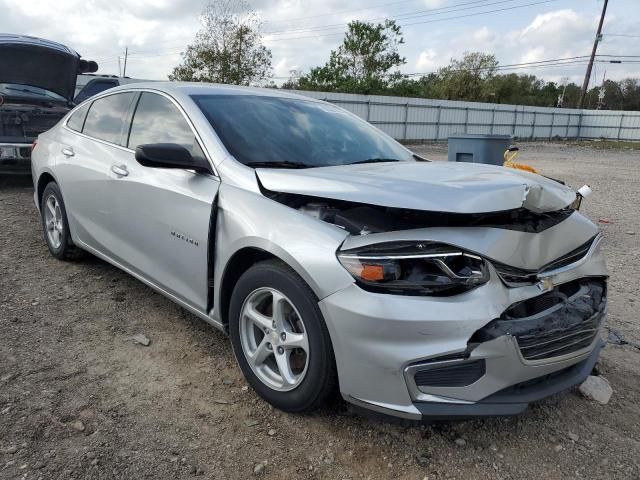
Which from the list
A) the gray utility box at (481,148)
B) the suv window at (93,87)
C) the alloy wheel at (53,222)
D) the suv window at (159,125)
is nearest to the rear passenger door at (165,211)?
the suv window at (159,125)

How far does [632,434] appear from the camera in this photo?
2.55m

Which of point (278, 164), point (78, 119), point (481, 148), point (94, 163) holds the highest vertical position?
point (78, 119)

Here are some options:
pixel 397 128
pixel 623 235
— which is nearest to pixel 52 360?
pixel 623 235

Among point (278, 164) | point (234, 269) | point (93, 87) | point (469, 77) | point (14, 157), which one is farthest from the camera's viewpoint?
point (469, 77)

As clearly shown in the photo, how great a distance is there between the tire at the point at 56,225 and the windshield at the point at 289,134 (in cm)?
199

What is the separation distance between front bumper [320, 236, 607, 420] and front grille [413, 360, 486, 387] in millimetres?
15

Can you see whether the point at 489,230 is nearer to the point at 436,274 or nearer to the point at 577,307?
the point at 436,274

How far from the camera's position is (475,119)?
32.8m

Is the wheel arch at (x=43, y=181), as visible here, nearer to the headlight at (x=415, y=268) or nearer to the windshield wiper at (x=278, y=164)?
the windshield wiper at (x=278, y=164)

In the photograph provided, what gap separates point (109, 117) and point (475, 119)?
104 feet

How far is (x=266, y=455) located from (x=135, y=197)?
191cm

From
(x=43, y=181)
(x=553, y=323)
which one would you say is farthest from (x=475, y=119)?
(x=553, y=323)

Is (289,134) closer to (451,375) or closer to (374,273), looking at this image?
(374,273)

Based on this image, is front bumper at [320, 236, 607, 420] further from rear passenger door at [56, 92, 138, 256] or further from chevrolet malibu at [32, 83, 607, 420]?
rear passenger door at [56, 92, 138, 256]
